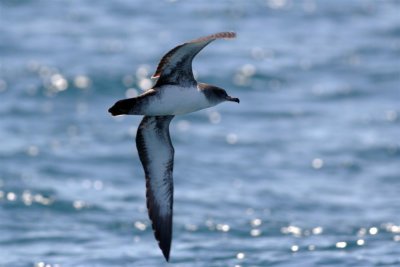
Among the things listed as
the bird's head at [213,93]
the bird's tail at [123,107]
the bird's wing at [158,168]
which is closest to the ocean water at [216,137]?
the bird's wing at [158,168]

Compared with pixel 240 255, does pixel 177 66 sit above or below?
above

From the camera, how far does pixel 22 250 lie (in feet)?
44.2

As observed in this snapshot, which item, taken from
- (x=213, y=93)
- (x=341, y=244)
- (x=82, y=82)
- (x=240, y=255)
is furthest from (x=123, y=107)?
(x=82, y=82)

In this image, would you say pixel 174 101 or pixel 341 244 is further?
pixel 341 244

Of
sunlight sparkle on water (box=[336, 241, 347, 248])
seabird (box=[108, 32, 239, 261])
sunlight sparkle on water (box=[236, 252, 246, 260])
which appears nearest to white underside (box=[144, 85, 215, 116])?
seabird (box=[108, 32, 239, 261])

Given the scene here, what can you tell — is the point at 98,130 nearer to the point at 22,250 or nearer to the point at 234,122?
the point at 234,122

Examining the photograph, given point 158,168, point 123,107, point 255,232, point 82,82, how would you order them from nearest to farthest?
point 123,107 < point 158,168 < point 255,232 < point 82,82

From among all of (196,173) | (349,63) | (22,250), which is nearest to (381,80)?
(349,63)

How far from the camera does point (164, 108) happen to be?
920 centimetres

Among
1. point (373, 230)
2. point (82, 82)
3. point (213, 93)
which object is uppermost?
point (82, 82)

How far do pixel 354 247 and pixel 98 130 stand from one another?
6.33 m

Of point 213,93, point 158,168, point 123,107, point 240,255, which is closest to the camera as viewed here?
point 123,107

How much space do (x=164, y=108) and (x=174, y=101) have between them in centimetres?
11

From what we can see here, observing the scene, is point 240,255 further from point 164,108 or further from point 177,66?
point 177,66
